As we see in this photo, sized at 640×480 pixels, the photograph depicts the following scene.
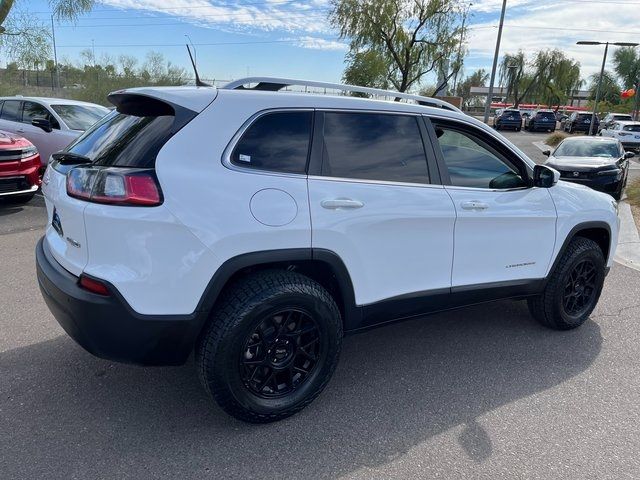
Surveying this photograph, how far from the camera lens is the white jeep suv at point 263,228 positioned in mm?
2426

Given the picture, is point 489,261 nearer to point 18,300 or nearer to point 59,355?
point 59,355

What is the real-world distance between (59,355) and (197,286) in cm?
168

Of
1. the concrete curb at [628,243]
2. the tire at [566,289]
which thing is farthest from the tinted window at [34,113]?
the concrete curb at [628,243]

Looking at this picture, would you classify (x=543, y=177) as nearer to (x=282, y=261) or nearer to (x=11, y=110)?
(x=282, y=261)

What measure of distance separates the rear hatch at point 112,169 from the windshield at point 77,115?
759 cm

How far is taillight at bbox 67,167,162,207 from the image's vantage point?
7.84 feet

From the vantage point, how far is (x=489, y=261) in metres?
3.57

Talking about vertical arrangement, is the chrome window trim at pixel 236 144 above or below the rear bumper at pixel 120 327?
above

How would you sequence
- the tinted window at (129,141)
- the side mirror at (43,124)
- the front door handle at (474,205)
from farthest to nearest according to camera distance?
the side mirror at (43,124), the front door handle at (474,205), the tinted window at (129,141)

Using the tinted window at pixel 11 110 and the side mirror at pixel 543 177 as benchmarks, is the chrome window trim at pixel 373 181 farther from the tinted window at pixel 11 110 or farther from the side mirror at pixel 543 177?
the tinted window at pixel 11 110

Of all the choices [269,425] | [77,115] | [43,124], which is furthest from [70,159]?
[77,115]

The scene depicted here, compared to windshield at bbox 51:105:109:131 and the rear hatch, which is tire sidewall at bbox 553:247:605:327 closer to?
the rear hatch

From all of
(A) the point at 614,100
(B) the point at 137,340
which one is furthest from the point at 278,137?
(A) the point at 614,100

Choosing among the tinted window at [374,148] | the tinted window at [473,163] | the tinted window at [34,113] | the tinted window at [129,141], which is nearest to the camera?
the tinted window at [129,141]
